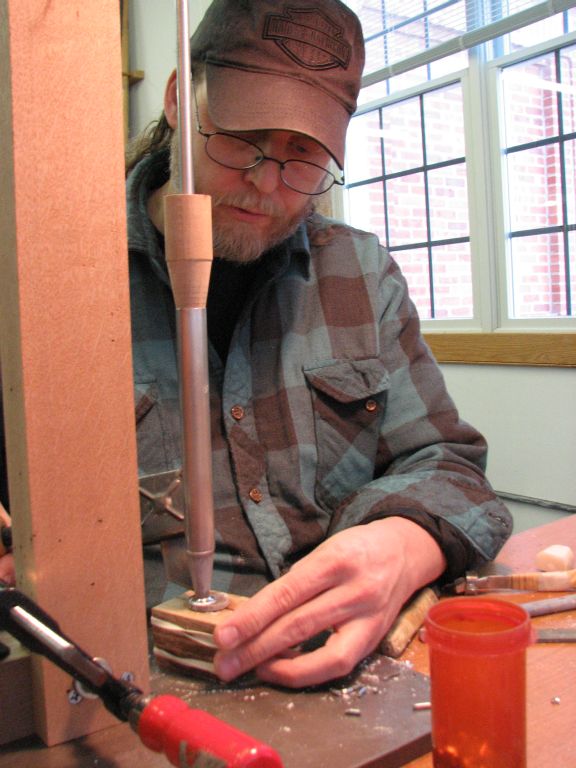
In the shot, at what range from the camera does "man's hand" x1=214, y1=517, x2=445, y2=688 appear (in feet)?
2.34

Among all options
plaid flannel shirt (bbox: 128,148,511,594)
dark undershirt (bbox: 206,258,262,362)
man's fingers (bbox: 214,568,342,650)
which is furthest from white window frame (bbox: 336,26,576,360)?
man's fingers (bbox: 214,568,342,650)

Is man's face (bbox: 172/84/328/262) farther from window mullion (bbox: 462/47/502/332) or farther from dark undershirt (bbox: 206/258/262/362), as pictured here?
window mullion (bbox: 462/47/502/332)

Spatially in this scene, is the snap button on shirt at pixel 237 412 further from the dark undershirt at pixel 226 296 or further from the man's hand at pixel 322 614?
the man's hand at pixel 322 614

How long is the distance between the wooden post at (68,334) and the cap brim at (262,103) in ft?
1.36

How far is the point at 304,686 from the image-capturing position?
0.72 m

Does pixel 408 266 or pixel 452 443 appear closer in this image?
pixel 452 443

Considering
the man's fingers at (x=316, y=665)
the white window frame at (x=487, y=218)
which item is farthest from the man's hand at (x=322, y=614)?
the white window frame at (x=487, y=218)

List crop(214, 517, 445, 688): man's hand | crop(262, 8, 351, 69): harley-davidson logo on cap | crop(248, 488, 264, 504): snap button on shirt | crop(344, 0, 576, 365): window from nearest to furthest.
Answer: crop(214, 517, 445, 688): man's hand < crop(262, 8, 351, 69): harley-davidson logo on cap < crop(248, 488, 264, 504): snap button on shirt < crop(344, 0, 576, 365): window

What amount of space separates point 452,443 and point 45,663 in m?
0.79

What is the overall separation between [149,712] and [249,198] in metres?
0.84

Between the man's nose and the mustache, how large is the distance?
0.08 feet

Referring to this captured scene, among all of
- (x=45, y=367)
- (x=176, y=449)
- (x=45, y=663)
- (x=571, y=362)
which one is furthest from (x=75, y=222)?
(x=571, y=362)

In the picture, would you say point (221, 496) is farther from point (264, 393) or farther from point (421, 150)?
point (421, 150)

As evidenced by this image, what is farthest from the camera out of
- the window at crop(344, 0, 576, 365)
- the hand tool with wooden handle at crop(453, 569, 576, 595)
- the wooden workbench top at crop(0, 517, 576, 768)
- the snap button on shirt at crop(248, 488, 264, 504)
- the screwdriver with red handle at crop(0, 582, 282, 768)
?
the window at crop(344, 0, 576, 365)
